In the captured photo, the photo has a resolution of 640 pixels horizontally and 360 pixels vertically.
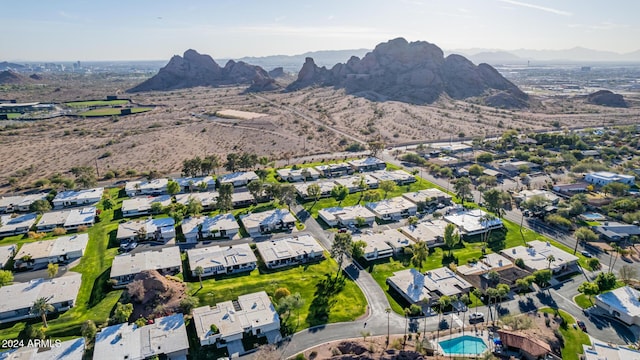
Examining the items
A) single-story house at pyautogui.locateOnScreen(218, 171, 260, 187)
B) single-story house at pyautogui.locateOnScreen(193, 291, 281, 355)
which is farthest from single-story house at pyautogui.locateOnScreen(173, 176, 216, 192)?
single-story house at pyautogui.locateOnScreen(193, 291, 281, 355)

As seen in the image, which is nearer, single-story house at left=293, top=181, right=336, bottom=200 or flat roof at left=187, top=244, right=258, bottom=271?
flat roof at left=187, top=244, right=258, bottom=271

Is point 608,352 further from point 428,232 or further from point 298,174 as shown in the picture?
point 298,174

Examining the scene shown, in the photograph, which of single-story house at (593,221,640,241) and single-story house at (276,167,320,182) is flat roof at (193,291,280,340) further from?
single-story house at (593,221,640,241)

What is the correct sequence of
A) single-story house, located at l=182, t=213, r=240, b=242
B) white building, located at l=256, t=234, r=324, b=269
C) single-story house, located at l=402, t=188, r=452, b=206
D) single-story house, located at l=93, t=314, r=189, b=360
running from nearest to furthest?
1. single-story house, located at l=93, t=314, r=189, b=360
2. white building, located at l=256, t=234, r=324, b=269
3. single-story house, located at l=182, t=213, r=240, b=242
4. single-story house, located at l=402, t=188, r=452, b=206

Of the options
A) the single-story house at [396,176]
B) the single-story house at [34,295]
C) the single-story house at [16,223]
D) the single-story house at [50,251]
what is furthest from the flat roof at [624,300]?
the single-story house at [16,223]

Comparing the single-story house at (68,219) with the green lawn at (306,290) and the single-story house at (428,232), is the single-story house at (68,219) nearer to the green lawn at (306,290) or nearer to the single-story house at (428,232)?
the green lawn at (306,290)

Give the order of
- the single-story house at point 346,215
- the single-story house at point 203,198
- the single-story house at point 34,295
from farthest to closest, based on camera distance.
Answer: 1. the single-story house at point 203,198
2. the single-story house at point 346,215
3. the single-story house at point 34,295

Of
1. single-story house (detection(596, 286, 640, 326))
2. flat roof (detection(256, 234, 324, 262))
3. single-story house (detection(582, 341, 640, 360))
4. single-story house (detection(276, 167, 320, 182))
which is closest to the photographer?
single-story house (detection(582, 341, 640, 360))
